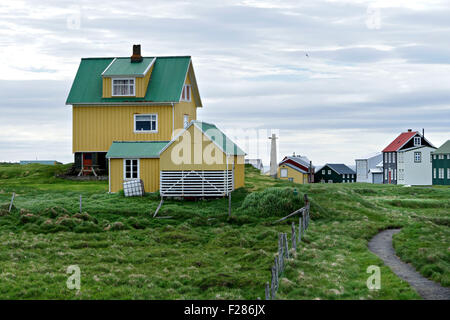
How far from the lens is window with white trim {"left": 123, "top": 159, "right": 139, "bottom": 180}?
4075cm

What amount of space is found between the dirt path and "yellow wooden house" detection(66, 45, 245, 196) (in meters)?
14.7

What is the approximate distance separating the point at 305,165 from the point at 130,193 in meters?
79.9

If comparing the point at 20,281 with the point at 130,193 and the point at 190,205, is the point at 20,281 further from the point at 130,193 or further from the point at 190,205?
the point at 130,193

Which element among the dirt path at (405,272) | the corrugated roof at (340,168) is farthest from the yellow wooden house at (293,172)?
the dirt path at (405,272)

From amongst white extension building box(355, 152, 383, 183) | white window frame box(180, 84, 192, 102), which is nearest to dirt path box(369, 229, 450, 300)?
white window frame box(180, 84, 192, 102)

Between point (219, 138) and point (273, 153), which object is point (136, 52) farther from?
point (273, 153)

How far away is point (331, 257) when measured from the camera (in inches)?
834

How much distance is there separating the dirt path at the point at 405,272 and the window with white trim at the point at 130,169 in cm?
1865

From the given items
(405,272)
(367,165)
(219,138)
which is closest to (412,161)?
(367,165)

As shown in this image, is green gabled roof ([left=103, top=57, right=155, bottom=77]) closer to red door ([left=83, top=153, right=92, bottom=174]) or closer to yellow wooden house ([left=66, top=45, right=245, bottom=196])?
yellow wooden house ([left=66, top=45, right=245, bottom=196])

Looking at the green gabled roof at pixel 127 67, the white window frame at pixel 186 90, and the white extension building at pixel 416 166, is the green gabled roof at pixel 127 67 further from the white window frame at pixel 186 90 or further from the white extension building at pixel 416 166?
the white extension building at pixel 416 166

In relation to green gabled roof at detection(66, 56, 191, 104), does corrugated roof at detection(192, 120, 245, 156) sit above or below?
below

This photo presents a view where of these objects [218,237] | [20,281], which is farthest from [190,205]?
[20,281]
